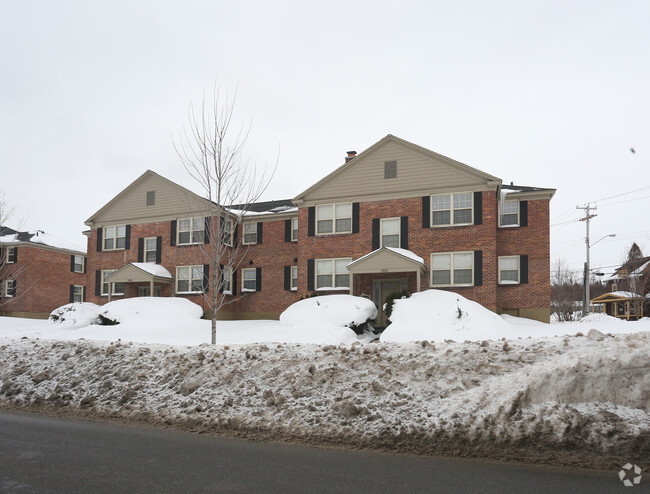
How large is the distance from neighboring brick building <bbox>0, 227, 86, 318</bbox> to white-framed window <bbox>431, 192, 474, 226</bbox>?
2567 cm

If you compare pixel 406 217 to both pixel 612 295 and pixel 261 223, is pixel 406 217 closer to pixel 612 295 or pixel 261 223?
pixel 261 223

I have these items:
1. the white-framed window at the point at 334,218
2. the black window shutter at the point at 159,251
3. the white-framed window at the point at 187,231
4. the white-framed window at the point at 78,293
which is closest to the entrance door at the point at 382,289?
the white-framed window at the point at 334,218

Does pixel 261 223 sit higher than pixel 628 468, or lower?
higher

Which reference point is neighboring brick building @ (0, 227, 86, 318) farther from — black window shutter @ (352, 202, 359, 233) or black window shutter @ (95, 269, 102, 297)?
black window shutter @ (352, 202, 359, 233)

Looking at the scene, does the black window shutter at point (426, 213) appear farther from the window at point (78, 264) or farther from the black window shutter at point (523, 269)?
the window at point (78, 264)

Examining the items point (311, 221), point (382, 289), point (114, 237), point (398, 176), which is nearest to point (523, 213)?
point (398, 176)

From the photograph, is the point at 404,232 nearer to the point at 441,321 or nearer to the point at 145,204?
the point at 441,321

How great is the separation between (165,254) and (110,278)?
9.69 ft

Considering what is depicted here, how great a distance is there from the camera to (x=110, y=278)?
25297 millimetres

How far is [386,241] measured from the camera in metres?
21.4

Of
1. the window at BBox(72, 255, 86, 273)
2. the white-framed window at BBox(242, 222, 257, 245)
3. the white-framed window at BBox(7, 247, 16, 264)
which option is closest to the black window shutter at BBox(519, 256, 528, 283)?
the white-framed window at BBox(242, 222, 257, 245)

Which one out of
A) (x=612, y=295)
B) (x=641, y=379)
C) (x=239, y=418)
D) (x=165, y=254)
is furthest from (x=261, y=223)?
(x=612, y=295)

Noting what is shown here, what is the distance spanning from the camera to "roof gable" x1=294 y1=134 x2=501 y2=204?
2053 cm

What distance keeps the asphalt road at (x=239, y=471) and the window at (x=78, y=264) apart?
34863 mm
